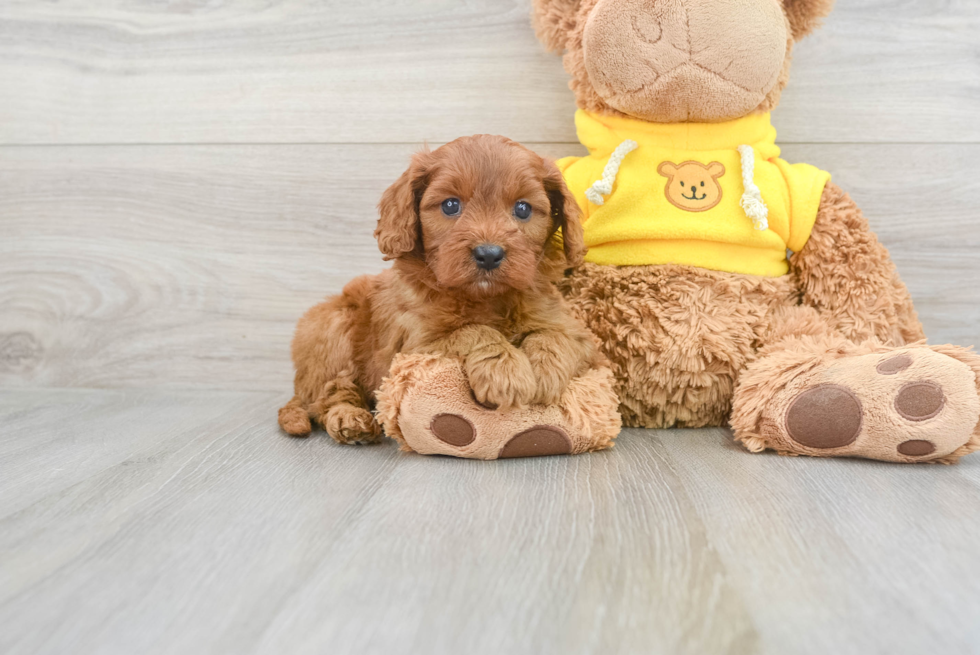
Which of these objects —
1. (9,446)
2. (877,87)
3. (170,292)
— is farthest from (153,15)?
(877,87)

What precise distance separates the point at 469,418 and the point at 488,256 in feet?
1.04

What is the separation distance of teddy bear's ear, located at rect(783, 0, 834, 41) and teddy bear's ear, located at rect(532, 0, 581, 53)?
0.49m

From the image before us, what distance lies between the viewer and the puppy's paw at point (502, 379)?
1.25 meters

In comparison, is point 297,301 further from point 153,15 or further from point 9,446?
point 153,15

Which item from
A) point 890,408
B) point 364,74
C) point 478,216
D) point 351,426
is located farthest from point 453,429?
point 364,74

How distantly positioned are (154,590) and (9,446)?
3.11 ft

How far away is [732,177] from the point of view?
1.55 metres

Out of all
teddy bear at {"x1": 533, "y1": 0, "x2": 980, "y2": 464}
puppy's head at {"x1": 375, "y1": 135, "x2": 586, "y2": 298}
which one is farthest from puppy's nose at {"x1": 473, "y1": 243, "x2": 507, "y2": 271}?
teddy bear at {"x1": 533, "y1": 0, "x2": 980, "y2": 464}

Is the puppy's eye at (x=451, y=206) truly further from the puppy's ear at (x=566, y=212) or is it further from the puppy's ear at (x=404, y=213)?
the puppy's ear at (x=566, y=212)

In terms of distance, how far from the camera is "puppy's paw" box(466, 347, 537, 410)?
4.11ft

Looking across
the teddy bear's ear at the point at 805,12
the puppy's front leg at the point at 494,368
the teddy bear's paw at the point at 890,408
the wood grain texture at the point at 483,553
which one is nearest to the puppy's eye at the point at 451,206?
the puppy's front leg at the point at 494,368

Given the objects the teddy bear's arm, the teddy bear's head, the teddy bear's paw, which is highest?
the teddy bear's head

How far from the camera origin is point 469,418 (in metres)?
1.31

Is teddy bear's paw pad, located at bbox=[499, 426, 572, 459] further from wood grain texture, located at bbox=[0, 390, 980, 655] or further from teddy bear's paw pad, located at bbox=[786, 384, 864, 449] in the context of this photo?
teddy bear's paw pad, located at bbox=[786, 384, 864, 449]
